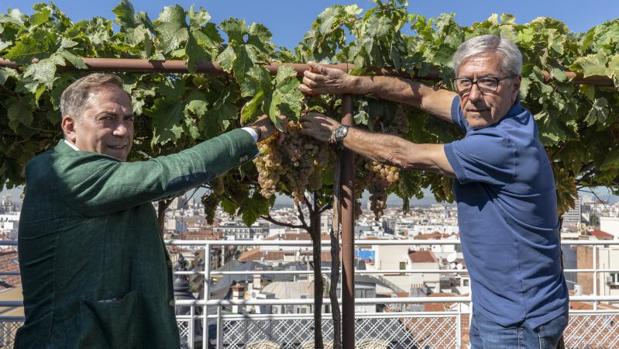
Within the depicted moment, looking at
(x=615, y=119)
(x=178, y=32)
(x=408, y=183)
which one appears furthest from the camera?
(x=408, y=183)

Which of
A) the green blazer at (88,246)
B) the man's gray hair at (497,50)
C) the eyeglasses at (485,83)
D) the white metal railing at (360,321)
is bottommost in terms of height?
the white metal railing at (360,321)

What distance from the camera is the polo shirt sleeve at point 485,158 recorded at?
154 cm

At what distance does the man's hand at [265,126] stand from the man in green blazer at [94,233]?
0.27 meters

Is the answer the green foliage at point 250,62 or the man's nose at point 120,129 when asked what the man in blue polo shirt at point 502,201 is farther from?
the man's nose at point 120,129

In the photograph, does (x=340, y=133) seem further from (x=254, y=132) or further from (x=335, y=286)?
(x=335, y=286)

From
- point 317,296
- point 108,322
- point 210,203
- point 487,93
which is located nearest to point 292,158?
point 487,93

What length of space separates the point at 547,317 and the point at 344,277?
2.16 ft

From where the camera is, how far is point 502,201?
62.1 inches

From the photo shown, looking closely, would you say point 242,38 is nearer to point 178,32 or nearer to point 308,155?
point 178,32

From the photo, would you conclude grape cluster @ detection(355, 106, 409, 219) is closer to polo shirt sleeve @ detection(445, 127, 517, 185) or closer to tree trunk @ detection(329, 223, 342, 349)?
tree trunk @ detection(329, 223, 342, 349)

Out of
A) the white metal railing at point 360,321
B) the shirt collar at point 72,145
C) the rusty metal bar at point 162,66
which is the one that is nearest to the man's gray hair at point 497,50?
the rusty metal bar at point 162,66

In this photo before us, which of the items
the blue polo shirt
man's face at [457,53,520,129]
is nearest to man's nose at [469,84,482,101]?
man's face at [457,53,520,129]

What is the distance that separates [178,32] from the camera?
1.69 m

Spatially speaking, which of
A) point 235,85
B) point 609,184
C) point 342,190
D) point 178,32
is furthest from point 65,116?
point 609,184
